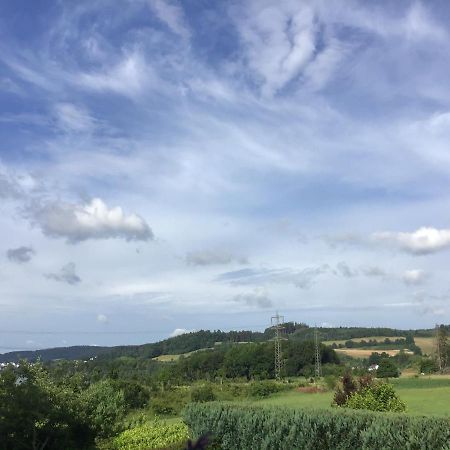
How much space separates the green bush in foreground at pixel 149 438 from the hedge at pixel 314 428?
101 cm

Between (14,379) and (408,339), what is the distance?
135 m

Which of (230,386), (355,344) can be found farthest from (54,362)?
(355,344)

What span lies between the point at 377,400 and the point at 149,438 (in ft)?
25.9

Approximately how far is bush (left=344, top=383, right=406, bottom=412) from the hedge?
3.90m

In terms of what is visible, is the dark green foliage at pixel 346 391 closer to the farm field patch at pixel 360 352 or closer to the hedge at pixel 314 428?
the hedge at pixel 314 428

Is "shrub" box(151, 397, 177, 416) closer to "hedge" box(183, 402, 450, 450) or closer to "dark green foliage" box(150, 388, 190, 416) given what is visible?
"dark green foliage" box(150, 388, 190, 416)

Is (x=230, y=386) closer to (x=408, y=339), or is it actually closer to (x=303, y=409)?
(x=303, y=409)

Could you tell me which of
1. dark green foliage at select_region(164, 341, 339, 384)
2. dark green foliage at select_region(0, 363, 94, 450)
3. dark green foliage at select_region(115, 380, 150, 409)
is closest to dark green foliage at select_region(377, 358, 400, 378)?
dark green foliage at select_region(164, 341, 339, 384)

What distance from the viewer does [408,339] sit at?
13725cm

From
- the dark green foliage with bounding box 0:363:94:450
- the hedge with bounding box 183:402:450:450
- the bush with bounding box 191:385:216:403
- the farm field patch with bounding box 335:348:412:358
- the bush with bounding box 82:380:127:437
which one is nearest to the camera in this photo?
the hedge with bounding box 183:402:450:450

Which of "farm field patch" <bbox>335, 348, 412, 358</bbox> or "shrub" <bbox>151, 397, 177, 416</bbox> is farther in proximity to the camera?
"farm field patch" <bbox>335, 348, 412, 358</bbox>

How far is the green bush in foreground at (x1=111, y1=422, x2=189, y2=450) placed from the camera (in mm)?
18078

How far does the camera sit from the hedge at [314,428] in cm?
1205

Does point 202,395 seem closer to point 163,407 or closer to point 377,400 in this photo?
point 163,407
